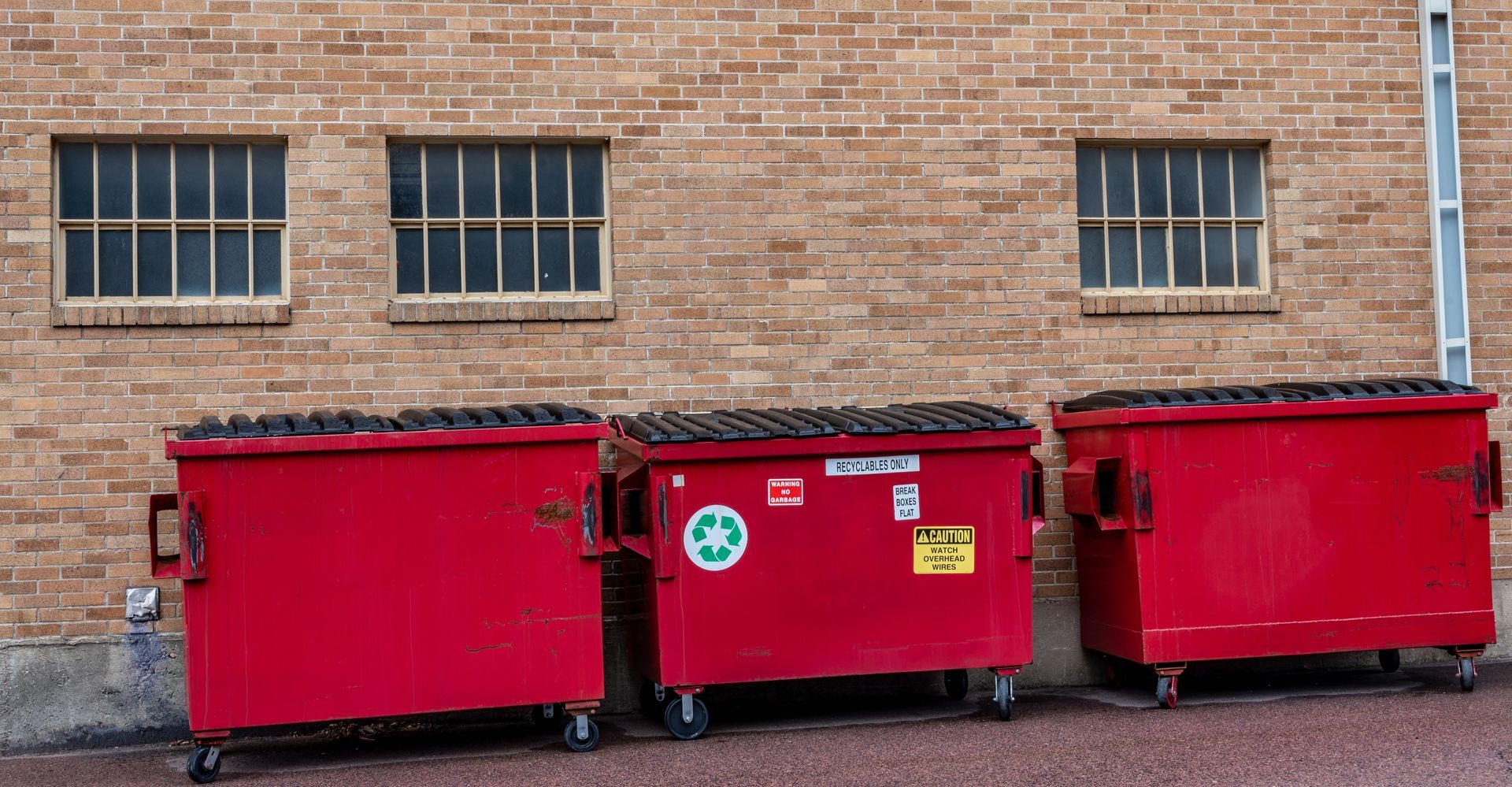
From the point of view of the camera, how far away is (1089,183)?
897 centimetres

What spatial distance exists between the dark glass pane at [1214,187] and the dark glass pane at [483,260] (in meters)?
4.66

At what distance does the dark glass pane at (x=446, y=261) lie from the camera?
27.5ft

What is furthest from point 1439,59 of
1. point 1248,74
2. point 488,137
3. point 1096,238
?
point 488,137

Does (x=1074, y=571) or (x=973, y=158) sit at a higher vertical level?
(x=973, y=158)

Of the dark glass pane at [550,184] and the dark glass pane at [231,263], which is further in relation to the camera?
the dark glass pane at [550,184]

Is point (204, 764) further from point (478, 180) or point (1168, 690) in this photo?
point (1168, 690)

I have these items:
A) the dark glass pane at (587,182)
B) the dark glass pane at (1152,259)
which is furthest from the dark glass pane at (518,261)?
the dark glass pane at (1152,259)

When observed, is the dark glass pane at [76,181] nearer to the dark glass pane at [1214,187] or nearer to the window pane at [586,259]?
the window pane at [586,259]

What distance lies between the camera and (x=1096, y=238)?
8.97 m

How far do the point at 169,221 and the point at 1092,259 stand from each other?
5.75 metres

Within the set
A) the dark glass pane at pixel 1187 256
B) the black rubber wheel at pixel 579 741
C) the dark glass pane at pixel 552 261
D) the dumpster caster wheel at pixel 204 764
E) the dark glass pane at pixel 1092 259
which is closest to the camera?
the dumpster caster wheel at pixel 204 764

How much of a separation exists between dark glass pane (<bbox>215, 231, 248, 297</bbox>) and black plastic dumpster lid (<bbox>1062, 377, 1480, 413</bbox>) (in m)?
5.17

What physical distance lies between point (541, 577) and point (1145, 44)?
5259mm

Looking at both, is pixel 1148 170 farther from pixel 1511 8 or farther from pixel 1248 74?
pixel 1511 8
